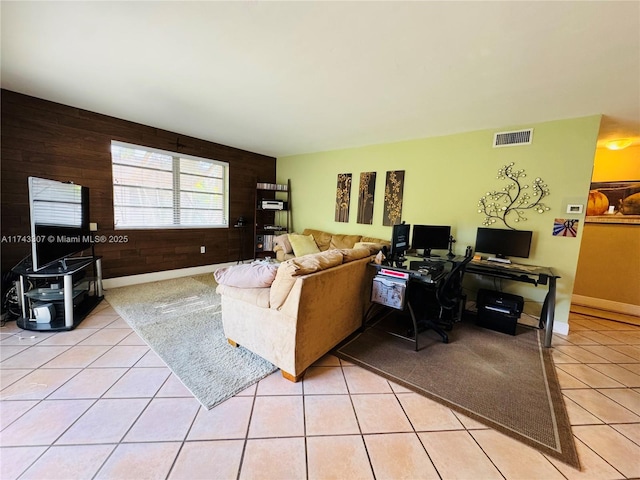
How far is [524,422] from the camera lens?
5.43 feet

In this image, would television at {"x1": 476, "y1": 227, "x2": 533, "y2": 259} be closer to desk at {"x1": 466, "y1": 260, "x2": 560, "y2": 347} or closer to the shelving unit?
desk at {"x1": 466, "y1": 260, "x2": 560, "y2": 347}

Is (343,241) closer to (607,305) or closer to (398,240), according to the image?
(398,240)

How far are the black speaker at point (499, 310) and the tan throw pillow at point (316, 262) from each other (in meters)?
2.05

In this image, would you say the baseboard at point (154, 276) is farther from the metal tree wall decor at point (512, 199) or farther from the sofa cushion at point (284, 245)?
the metal tree wall decor at point (512, 199)

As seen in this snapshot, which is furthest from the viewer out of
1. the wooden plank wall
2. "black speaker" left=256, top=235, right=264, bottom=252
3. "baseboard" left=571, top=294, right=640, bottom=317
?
"black speaker" left=256, top=235, right=264, bottom=252

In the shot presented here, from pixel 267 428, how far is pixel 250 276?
1.03 meters

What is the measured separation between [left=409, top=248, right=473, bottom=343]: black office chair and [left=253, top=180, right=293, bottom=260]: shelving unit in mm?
3473

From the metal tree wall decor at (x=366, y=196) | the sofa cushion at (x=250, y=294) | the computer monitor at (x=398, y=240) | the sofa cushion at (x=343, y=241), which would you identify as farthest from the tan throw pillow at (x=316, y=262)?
the metal tree wall decor at (x=366, y=196)

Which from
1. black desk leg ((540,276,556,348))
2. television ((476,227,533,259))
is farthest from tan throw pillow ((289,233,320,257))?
black desk leg ((540,276,556,348))

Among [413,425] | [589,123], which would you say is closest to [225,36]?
[413,425]

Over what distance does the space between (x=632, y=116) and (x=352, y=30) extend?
338cm

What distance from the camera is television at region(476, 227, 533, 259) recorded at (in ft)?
10.1

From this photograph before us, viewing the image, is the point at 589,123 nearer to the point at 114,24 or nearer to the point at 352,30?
the point at 352,30

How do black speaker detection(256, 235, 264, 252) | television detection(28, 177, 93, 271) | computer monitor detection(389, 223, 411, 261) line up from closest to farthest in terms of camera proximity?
television detection(28, 177, 93, 271)
computer monitor detection(389, 223, 411, 261)
black speaker detection(256, 235, 264, 252)
